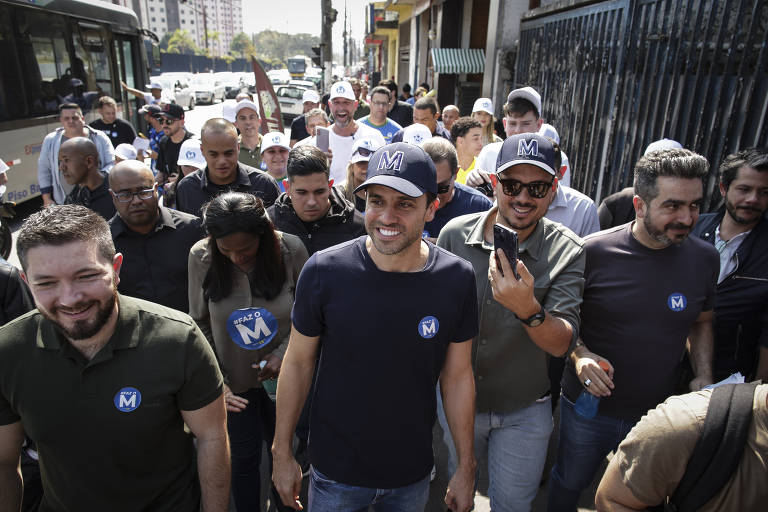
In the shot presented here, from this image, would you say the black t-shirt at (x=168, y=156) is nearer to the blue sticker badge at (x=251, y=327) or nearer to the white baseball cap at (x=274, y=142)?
the white baseball cap at (x=274, y=142)

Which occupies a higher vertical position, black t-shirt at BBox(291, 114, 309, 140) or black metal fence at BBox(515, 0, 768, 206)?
black metal fence at BBox(515, 0, 768, 206)

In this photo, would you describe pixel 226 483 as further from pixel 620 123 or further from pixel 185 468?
pixel 620 123

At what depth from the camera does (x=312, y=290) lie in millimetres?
1974

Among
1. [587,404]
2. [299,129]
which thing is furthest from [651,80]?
[299,129]

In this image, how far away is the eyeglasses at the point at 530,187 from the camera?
2342mm

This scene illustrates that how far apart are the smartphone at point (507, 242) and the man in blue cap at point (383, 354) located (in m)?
0.17

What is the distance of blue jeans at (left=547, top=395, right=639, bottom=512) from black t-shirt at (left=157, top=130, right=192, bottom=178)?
5.43 metres

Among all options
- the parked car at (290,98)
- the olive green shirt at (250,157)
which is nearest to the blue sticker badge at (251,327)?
the olive green shirt at (250,157)

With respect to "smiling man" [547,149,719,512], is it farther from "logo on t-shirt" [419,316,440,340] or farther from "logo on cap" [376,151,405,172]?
"logo on cap" [376,151,405,172]

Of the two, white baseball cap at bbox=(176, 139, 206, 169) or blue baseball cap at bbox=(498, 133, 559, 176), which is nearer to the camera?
blue baseball cap at bbox=(498, 133, 559, 176)

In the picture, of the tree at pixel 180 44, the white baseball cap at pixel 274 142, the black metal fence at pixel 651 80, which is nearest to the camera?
the black metal fence at pixel 651 80

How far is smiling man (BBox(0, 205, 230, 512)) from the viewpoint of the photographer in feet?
5.76

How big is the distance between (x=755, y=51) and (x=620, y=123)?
161cm

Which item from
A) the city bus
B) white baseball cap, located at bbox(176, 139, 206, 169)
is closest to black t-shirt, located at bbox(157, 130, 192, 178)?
white baseball cap, located at bbox(176, 139, 206, 169)
